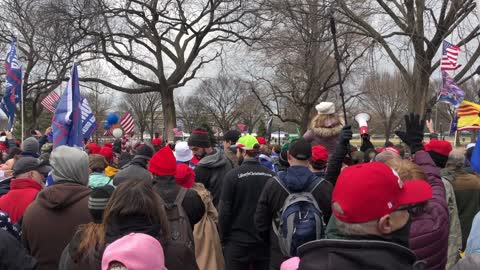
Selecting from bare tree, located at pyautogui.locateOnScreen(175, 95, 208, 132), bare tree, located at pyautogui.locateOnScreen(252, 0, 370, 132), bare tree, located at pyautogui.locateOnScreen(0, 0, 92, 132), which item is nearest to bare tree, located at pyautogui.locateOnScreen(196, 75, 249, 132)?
bare tree, located at pyautogui.locateOnScreen(175, 95, 208, 132)

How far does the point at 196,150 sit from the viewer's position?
653 centimetres

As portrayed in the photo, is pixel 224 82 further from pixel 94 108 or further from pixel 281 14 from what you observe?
pixel 281 14

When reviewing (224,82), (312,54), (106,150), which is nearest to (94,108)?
(224,82)

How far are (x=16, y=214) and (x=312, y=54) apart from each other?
13.9m

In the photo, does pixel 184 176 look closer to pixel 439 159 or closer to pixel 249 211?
pixel 249 211

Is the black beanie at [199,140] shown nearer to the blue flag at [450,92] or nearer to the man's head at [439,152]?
the man's head at [439,152]

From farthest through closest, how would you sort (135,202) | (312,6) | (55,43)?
(55,43)
(312,6)
(135,202)

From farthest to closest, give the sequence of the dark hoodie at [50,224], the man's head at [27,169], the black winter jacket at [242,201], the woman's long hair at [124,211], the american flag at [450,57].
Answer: the american flag at [450,57] → the black winter jacket at [242,201] → the man's head at [27,169] → the dark hoodie at [50,224] → the woman's long hair at [124,211]

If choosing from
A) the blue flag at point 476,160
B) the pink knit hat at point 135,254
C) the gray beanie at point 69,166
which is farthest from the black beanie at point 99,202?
the blue flag at point 476,160

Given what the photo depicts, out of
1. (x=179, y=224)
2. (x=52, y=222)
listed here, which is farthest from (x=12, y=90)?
(x=179, y=224)

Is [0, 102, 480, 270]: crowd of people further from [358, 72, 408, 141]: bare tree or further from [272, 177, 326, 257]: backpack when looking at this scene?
[358, 72, 408, 141]: bare tree

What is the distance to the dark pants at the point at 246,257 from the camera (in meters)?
5.15

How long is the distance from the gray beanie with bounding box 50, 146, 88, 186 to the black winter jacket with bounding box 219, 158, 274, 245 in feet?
5.53

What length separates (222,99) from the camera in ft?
203
